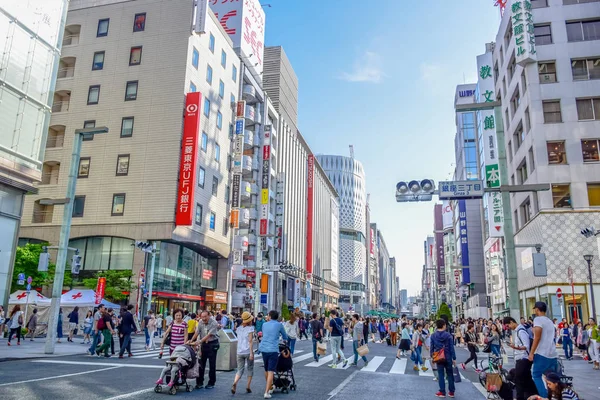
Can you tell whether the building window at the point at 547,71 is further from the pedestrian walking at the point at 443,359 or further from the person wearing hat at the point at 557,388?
the person wearing hat at the point at 557,388

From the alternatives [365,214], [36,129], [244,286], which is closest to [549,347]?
[36,129]

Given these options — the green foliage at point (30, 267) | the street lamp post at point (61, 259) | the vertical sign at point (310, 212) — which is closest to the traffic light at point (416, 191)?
the street lamp post at point (61, 259)

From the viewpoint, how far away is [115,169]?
38500 mm

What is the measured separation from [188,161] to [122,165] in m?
5.83

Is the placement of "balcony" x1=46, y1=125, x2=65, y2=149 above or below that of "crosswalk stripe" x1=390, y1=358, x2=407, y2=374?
above

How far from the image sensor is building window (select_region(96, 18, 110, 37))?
42188mm

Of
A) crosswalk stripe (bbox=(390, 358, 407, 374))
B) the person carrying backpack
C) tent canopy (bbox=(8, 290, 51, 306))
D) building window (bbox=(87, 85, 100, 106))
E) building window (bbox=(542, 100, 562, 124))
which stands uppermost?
building window (bbox=(87, 85, 100, 106))

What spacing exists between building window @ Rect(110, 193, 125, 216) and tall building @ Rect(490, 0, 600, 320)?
1217 inches

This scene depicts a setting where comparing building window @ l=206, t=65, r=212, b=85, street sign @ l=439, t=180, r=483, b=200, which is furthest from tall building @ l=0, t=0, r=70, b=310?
street sign @ l=439, t=180, r=483, b=200

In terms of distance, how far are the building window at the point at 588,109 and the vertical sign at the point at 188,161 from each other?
28.1 meters

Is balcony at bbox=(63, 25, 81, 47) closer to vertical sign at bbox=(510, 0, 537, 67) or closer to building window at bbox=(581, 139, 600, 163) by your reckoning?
vertical sign at bbox=(510, 0, 537, 67)

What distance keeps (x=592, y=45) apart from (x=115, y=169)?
37019mm

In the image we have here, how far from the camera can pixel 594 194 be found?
98.9ft

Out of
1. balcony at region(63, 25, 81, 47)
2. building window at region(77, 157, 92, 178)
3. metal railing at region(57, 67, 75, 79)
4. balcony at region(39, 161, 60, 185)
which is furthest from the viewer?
balcony at region(63, 25, 81, 47)
